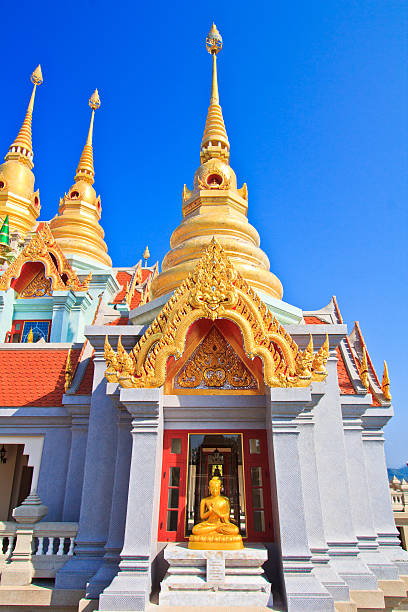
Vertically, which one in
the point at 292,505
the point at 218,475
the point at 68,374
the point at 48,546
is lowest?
the point at 48,546

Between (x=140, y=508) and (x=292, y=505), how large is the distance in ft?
6.49

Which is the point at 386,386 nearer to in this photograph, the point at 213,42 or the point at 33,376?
the point at 33,376

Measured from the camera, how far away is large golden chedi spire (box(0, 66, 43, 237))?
22.5 m

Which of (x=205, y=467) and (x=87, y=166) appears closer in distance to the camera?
(x=205, y=467)

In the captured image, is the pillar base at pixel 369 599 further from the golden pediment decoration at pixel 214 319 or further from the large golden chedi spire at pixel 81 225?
the large golden chedi spire at pixel 81 225

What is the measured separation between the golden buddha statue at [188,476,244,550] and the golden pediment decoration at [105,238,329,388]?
1.79m

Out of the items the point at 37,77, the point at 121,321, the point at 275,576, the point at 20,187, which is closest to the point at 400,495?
the point at 275,576

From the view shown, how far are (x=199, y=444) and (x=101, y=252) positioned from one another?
1481 centimetres

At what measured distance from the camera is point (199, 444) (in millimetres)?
7035

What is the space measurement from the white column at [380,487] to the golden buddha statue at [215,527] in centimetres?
331

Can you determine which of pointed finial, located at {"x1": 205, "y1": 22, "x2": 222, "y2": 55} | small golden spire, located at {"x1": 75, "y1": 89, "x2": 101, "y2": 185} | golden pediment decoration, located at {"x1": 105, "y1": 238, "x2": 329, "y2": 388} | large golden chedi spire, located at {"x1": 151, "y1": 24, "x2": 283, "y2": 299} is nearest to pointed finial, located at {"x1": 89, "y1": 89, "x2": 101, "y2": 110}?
small golden spire, located at {"x1": 75, "y1": 89, "x2": 101, "y2": 185}

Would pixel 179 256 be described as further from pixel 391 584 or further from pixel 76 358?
pixel 391 584

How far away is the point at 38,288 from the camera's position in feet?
54.6

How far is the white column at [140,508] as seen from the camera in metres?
5.51
